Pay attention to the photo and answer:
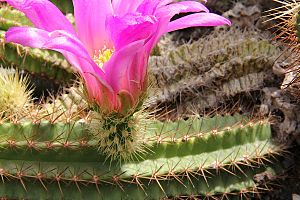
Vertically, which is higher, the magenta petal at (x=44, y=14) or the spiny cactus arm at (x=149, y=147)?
the magenta petal at (x=44, y=14)

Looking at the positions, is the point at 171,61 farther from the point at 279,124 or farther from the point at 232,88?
the point at 279,124

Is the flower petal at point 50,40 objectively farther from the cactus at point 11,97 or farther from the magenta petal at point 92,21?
the cactus at point 11,97

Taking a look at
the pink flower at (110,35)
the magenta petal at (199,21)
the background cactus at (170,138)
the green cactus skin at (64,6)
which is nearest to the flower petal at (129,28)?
the pink flower at (110,35)

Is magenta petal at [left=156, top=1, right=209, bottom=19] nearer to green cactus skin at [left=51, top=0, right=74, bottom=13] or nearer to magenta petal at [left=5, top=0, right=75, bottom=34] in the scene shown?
magenta petal at [left=5, top=0, right=75, bottom=34]

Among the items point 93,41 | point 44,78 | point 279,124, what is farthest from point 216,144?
point 44,78

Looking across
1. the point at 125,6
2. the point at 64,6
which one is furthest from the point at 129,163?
the point at 64,6

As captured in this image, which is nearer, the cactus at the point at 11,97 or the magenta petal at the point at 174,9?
the magenta petal at the point at 174,9

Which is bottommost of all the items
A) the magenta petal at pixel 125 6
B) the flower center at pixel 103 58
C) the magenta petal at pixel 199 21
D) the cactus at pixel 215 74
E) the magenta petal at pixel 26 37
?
the cactus at pixel 215 74
